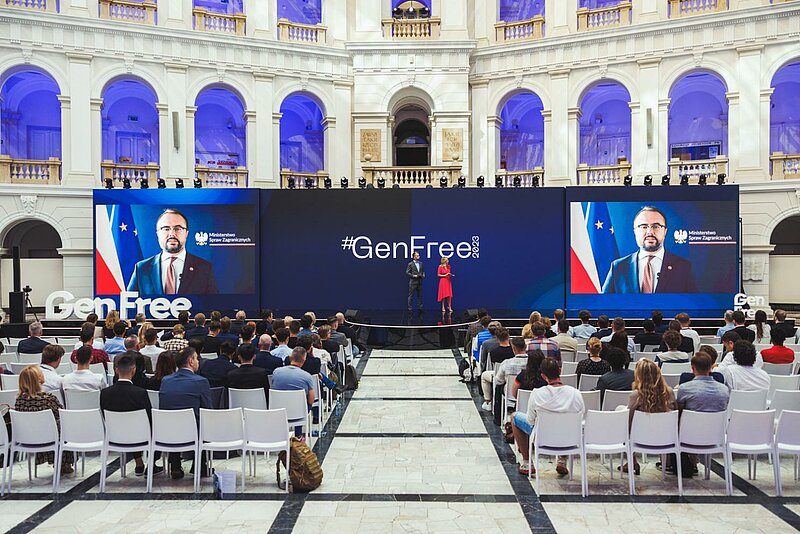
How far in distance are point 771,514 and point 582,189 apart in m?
14.2

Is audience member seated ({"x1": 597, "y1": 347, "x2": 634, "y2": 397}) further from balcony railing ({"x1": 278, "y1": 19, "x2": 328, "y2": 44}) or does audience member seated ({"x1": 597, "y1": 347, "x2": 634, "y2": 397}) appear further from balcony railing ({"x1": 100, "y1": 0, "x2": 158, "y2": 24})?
balcony railing ({"x1": 100, "y1": 0, "x2": 158, "y2": 24})

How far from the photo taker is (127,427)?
6.84 meters

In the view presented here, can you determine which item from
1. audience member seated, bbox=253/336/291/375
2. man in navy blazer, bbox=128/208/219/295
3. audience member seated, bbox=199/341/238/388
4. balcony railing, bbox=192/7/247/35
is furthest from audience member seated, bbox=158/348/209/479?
balcony railing, bbox=192/7/247/35

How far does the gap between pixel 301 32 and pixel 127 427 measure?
2039 cm

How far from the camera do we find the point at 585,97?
1017 inches

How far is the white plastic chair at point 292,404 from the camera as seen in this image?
7590mm

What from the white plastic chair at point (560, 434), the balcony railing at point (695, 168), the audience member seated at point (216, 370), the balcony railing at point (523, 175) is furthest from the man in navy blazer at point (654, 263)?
the audience member seated at point (216, 370)

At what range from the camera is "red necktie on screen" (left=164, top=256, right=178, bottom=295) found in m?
19.8

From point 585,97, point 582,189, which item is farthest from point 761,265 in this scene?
point 585,97

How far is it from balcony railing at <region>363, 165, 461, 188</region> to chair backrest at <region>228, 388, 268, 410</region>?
1442cm

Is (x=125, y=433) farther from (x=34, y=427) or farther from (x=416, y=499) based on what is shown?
(x=416, y=499)

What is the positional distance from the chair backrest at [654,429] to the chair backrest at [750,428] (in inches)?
22.8

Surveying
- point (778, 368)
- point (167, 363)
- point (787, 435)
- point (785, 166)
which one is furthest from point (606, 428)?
point (785, 166)

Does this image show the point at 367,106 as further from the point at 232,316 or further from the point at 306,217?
the point at 232,316
